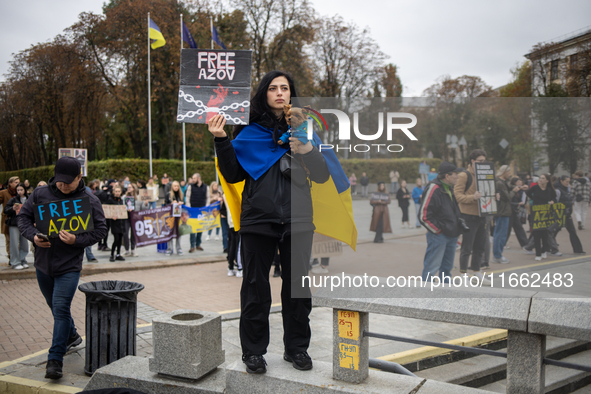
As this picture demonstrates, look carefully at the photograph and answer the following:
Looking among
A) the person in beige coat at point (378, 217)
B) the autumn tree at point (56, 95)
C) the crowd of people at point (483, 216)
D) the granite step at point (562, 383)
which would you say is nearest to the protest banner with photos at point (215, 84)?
the person in beige coat at point (378, 217)

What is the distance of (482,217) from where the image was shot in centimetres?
288

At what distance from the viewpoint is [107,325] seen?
13.9ft

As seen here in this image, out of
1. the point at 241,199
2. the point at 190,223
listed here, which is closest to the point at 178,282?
the point at 190,223

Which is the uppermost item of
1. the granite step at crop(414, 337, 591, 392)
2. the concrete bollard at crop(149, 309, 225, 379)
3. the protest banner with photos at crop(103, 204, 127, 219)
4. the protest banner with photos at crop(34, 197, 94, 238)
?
the protest banner with photos at crop(34, 197, 94, 238)

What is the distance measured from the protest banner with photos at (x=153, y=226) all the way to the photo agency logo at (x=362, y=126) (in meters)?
9.64

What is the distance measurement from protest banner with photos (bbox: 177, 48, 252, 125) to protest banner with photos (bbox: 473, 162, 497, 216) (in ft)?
4.75

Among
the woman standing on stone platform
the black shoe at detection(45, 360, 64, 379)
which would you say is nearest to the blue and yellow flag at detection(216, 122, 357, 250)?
the woman standing on stone platform

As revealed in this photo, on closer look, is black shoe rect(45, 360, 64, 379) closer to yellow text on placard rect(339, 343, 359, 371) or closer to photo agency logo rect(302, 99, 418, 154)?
yellow text on placard rect(339, 343, 359, 371)

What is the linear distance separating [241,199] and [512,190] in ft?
5.64

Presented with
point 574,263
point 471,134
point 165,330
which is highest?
point 471,134

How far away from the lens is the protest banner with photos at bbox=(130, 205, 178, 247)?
11.8m

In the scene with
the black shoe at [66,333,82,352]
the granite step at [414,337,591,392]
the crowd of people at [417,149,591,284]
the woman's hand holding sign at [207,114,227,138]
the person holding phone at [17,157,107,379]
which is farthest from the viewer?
the black shoe at [66,333,82,352]

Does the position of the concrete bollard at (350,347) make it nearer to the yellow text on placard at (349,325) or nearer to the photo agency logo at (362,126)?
→ the yellow text on placard at (349,325)

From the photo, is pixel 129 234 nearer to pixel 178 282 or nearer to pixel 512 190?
pixel 178 282
